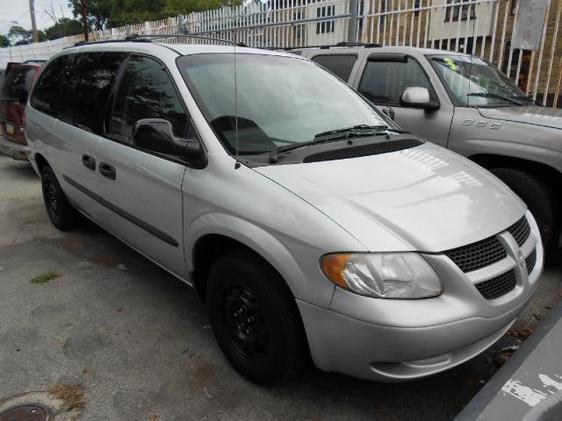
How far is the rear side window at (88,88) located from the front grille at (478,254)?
268 cm

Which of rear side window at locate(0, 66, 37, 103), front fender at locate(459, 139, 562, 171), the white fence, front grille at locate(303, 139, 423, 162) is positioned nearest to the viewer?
front grille at locate(303, 139, 423, 162)

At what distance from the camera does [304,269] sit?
6.53ft

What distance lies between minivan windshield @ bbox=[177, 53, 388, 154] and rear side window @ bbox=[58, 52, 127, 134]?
919 mm

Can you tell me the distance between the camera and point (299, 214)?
80.5 inches

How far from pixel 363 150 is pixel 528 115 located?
7.30 ft

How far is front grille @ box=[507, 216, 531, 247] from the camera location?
2.29 m

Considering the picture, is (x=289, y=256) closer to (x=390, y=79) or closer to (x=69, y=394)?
(x=69, y=394)

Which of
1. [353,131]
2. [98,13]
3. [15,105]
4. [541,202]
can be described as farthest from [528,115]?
[98,13]

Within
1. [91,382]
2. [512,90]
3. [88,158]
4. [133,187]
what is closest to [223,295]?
[91,382]

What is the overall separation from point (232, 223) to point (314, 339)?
2.24 feet

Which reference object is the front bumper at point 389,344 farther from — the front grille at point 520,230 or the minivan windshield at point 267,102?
the minivan windshield at point 267,102

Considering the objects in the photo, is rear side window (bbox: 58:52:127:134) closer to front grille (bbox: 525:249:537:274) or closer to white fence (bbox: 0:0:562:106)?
front grille (bbox: 525:249:537:274)

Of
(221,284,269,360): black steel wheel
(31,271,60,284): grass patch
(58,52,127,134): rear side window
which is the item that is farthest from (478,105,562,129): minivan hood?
(31,271,60,284): grass patch

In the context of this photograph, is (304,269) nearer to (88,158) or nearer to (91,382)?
(91,382)
